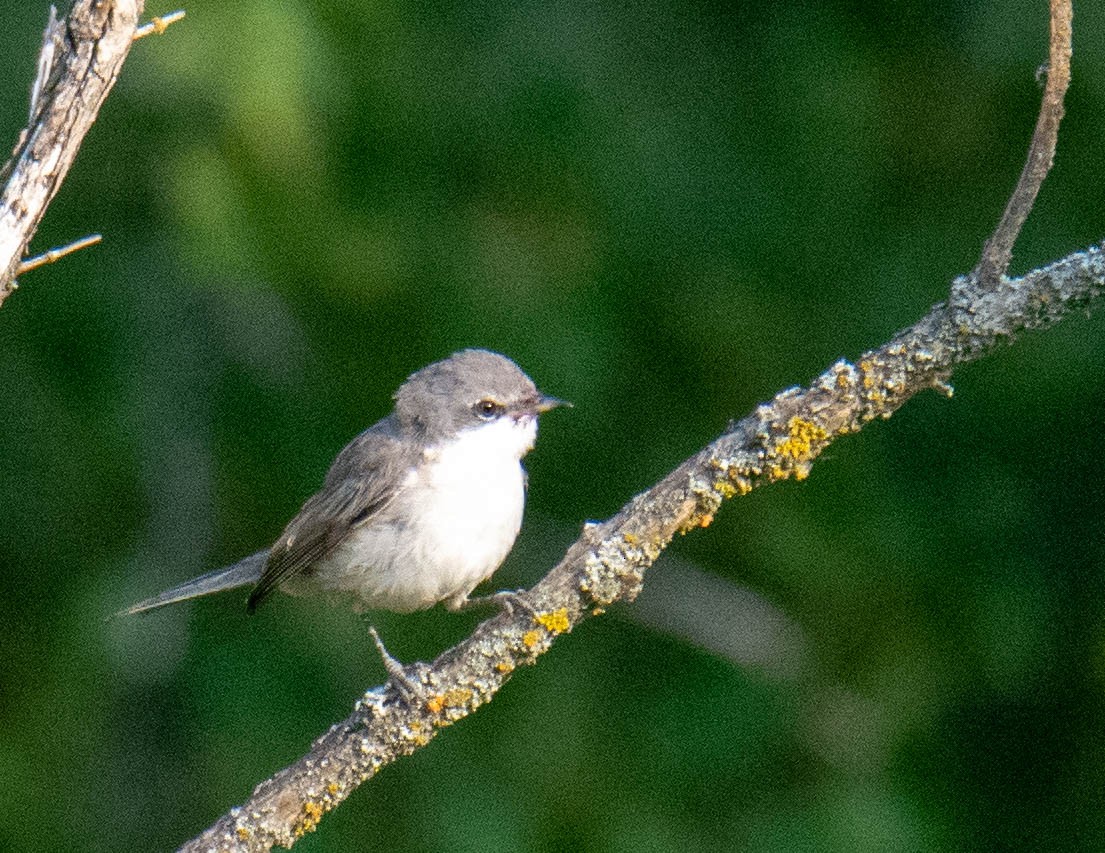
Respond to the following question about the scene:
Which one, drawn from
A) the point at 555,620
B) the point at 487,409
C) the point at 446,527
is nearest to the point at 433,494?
the point at 446,527

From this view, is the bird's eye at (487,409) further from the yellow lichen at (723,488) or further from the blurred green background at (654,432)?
the yellow lichen at (723,488)

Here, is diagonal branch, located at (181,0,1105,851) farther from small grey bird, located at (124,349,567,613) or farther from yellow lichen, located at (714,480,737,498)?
small grey bird, located at (124,349,567,613)

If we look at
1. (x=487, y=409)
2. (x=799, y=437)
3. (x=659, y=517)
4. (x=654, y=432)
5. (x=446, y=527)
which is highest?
(x=654, y=432)

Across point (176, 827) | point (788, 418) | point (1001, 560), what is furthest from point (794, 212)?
point (176, 827)

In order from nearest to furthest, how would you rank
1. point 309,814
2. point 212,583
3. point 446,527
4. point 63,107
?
point 63,107, point 309,814, point 446,527, point 212,583

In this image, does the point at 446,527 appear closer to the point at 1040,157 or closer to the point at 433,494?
the point at 433,494

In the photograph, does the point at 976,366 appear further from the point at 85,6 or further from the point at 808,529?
the point at 85,6
